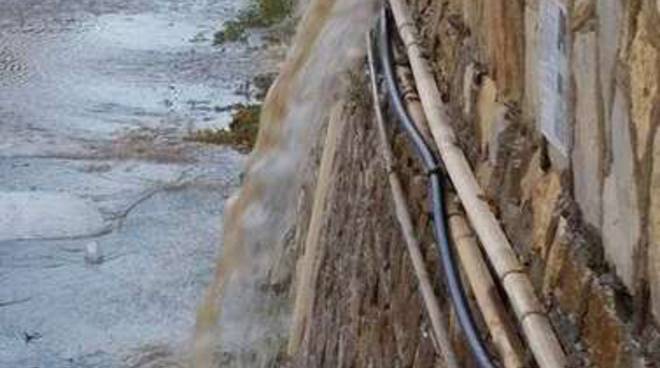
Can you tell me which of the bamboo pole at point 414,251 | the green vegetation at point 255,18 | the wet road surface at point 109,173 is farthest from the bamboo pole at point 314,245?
the green vegetation at point 255,18

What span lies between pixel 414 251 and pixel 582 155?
0.83m

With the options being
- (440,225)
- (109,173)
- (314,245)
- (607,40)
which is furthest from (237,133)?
(607,40)

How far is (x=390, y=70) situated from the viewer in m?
3.71

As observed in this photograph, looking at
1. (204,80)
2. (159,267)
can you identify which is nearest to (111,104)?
(204,80)

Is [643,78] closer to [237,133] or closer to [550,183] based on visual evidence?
[550,183]

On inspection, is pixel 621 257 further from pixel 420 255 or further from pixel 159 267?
pixel 159 267

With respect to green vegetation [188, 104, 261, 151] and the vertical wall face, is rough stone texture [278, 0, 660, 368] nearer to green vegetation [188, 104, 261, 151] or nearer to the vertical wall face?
the vertical wall face

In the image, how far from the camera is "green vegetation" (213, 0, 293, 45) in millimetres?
12901

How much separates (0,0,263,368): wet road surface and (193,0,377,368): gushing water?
1.60 metres

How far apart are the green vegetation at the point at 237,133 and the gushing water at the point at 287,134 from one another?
445 centimetres

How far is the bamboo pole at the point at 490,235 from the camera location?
2.21 metres

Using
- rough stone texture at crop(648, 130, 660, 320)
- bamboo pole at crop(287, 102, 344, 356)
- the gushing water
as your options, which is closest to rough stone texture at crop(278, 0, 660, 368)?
rough stone texture at crop(648, 130, 660, 320)

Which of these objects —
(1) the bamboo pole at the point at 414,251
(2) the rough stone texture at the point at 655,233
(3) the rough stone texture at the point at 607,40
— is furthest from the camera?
(1) the bamboo pole at the point at 414,251

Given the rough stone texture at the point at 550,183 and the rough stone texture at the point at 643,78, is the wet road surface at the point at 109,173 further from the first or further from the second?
the rough stone texture at the point at 643,78
